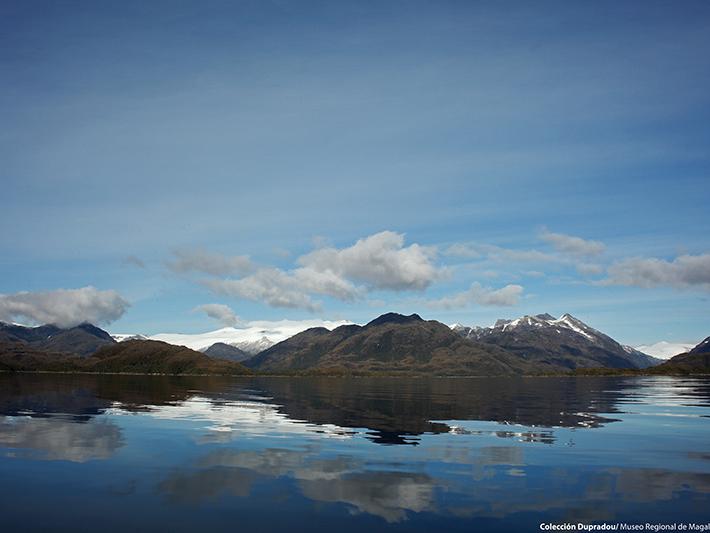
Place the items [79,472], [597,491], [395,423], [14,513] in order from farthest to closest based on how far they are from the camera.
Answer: [395,423] → [79,472] → [597,491] → [14,513]

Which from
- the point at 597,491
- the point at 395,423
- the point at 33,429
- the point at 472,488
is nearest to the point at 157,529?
the point at 472,488

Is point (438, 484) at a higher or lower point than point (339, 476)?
higher

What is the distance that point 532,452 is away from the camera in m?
44.8

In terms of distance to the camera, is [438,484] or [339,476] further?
[339,476]

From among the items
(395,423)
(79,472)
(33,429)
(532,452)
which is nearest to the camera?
(79,472)

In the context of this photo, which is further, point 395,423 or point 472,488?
point 395,423

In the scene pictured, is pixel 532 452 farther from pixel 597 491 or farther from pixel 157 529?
pixel 157 529

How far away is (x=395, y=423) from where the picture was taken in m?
67.4

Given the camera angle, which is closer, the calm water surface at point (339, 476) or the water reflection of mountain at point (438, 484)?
the calm water surface at point (339, 476)

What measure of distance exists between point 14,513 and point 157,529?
7506 mm

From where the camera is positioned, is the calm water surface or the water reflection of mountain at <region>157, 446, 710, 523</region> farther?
the water reflection of mountain at <region>157, 446, 710, 523</region>

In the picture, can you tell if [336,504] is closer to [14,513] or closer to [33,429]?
[14,513]

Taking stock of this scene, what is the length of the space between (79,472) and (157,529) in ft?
46.7

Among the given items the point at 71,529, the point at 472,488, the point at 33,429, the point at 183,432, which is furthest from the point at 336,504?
the point at 33,429
